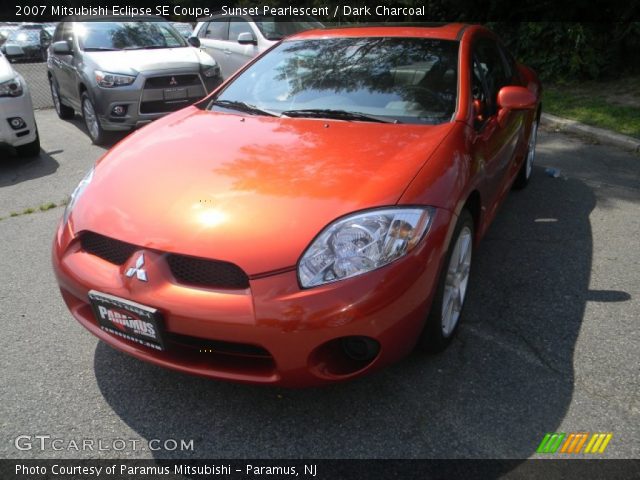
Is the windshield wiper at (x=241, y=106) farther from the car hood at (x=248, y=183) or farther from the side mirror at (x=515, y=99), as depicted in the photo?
the side mirror at (x=515, y=99)

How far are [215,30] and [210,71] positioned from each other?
300 cm

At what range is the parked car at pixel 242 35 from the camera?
28.2 ft

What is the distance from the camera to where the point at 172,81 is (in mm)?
6785

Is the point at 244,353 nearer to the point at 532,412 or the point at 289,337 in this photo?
the point at 289,337

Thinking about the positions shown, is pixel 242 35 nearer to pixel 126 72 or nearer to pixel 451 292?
pixel 126 72

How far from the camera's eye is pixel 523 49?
33.1 feet

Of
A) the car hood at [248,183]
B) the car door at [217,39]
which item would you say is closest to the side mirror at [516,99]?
the car hood at [248,183]

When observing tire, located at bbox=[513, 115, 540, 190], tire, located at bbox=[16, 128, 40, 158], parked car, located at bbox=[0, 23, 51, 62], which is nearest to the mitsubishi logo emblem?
tire, located at bbox=[513, 115, 540, 190]

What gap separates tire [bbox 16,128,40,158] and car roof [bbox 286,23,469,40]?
3.85m

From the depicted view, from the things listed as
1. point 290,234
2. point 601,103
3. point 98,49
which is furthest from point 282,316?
point 601,103

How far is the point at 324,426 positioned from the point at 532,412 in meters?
0.85

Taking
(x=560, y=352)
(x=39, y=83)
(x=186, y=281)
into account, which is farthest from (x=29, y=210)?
(x=39, y=83)

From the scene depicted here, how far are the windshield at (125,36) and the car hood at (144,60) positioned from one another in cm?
24

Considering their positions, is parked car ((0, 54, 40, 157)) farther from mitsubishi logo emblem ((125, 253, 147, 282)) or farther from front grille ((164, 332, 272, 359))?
front grille ((164, 332, 272, 359))
